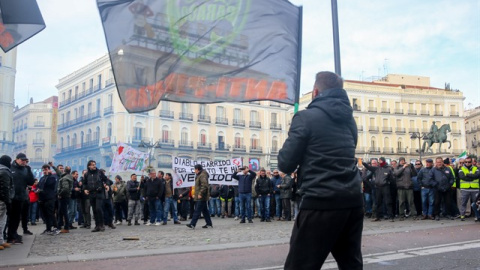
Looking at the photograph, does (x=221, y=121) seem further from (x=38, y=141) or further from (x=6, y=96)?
(x=38, y=141)

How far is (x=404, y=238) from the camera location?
961cm

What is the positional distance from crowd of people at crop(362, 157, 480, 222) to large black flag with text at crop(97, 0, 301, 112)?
28.9 ft

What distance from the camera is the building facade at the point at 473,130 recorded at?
90.5 meters

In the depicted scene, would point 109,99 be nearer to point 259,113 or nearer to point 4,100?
point 4,100

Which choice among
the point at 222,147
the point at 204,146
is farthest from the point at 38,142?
the point at 222,147

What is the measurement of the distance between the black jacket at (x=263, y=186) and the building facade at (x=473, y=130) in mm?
84476

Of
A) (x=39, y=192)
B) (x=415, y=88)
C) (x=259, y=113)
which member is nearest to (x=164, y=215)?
(x=39, y=192)

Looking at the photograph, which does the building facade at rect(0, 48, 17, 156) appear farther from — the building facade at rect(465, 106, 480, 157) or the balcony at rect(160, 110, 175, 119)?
the building facade at rect(465, 106, 480, 157)

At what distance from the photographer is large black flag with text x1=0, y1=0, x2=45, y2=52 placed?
724 centimetres

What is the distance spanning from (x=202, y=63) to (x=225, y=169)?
38.5ft

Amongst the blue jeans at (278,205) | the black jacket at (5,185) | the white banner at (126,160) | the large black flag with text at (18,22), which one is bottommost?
the blue jeans at (278,205)

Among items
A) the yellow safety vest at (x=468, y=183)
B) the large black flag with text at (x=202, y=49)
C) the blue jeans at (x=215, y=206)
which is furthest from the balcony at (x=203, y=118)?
the large black flag with text at (x=202, y=49)

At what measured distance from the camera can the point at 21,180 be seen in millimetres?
10727

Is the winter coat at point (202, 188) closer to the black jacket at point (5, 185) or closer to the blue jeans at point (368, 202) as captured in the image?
the black jacket at point (5, 185)
